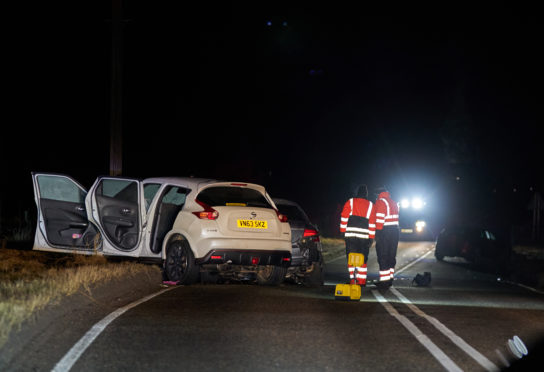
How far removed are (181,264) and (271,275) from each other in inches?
73.4

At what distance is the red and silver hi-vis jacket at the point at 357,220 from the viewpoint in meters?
14.6

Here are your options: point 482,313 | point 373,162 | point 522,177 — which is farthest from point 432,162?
point 482,313

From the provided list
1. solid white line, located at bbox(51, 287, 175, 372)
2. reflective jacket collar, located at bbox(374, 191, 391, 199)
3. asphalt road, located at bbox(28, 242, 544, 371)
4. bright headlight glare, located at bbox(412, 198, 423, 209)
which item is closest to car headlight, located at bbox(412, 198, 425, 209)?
bright headlight glare, located at bbox(412, 198, 423, 209)

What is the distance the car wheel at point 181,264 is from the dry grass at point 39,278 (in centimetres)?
68

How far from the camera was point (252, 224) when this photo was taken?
1339 cm

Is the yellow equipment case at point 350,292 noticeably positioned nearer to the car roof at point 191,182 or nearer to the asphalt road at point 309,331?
the asphalt road at point 309,331

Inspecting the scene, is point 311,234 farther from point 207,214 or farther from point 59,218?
point 59,218

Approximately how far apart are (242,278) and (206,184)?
2532mm

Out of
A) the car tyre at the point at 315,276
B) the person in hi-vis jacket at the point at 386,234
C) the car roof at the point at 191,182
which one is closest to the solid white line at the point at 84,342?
the car roof at the point at 191,182

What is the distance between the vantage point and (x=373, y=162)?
6125 centimetres

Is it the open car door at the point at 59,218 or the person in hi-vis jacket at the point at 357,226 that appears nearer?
the open car door at the point at 59,218

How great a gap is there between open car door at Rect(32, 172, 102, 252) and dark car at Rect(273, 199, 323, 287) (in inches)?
137

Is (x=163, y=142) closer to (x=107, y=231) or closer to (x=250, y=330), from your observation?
(x=107, y=231)

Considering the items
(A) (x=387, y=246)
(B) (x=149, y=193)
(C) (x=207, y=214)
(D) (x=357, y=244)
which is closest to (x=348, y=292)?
(D) (x=357, y=244)
